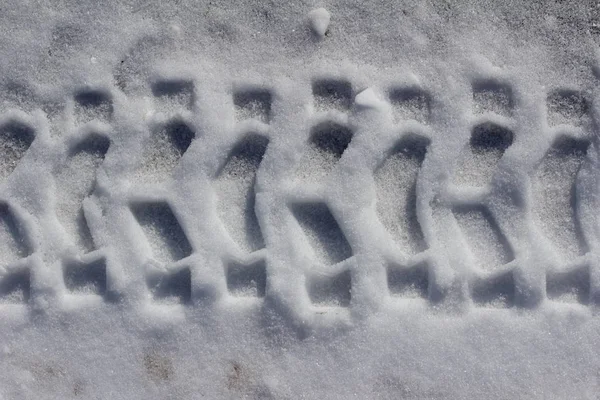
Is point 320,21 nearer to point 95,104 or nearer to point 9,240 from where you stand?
point 95,104

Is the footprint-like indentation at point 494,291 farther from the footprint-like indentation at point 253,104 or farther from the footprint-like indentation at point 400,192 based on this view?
the footprint-like indentation at point 253,104

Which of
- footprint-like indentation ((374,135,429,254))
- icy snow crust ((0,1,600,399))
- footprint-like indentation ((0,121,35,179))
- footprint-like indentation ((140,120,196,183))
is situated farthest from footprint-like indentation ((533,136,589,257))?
footprint-like indentation ((0,121,35,179))

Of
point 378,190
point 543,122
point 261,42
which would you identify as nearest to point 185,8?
point 261,42

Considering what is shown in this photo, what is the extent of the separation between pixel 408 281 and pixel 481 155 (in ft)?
0.75

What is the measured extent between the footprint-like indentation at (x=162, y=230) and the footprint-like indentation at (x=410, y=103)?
40cm

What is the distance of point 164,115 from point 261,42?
0.20 meters

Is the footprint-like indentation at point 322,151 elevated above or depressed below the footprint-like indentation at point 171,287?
above

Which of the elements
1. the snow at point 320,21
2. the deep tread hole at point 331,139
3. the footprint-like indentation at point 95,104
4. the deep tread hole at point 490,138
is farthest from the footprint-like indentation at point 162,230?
the deep tread hole at point 490,138

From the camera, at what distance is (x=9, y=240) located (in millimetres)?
1039

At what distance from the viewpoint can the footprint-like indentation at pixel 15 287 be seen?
1032 millimetres

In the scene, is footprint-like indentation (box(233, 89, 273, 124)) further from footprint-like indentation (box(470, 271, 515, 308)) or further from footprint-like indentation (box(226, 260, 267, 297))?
footprint-like indentation (box(470, 271, 515, 308))

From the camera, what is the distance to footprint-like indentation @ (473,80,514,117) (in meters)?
0.98

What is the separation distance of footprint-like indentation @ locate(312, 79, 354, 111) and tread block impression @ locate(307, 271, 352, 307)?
27 centimetres

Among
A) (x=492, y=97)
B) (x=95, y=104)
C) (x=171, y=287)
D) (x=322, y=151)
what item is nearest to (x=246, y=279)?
(x=171, y=287)
